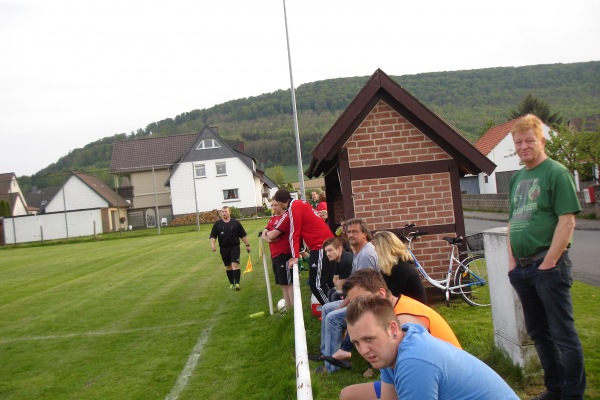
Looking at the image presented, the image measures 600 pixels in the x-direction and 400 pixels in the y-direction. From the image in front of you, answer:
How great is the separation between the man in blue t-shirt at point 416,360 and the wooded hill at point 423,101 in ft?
200

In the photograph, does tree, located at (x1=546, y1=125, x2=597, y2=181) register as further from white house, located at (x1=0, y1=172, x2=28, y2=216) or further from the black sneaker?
white house, located at (x1=0, y1=172, x2=28, y2=216)

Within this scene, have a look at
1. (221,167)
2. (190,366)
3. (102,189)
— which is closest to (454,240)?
(190,366)

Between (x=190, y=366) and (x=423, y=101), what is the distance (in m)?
67.3

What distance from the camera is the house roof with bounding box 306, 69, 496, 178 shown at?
9312 millimetres

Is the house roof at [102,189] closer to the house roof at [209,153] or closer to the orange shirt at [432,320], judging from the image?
the house roof at [209,153]

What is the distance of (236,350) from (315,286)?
1448 mm

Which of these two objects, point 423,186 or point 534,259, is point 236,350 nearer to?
point 423,186

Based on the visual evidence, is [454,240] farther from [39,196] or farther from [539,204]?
[39,196]

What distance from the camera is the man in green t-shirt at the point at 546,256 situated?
4.17 metres

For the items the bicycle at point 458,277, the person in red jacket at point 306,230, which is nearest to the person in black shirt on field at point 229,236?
the person in red jacket at point 306,230

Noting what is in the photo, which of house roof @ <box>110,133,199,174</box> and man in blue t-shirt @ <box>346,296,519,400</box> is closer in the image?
man in blue t-shirt @ <box>346,296,519,400</box>

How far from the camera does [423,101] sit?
71750mm

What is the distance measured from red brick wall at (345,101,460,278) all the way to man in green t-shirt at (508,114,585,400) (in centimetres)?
501

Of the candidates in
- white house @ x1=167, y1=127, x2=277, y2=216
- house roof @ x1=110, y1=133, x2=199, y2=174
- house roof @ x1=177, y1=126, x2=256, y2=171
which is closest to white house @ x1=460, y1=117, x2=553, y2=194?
white house @ x1=167, y1=127, x2=277, y2=216
